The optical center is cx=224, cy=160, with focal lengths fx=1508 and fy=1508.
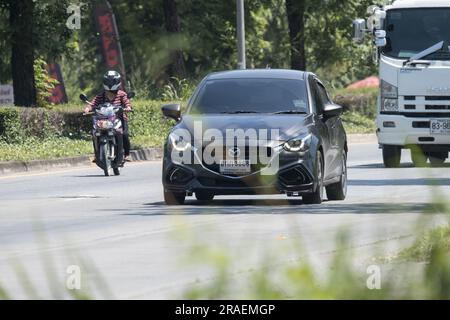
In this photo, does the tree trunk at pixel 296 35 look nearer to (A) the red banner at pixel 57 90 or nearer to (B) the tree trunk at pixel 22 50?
(A) the red banner at pixel 57 90

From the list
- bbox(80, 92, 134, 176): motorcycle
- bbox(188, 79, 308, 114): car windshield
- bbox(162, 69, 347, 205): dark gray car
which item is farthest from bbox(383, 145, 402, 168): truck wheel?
bbox(162, 69, 347, 205): dark gray car

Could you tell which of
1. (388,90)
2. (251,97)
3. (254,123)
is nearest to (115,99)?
(388,90)

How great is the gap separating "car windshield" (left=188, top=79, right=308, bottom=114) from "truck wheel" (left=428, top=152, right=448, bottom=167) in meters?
9.97

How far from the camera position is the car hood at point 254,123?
17141 mm

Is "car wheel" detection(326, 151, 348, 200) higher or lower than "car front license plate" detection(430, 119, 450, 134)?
higher

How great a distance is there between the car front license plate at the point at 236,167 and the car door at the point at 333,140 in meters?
1.55

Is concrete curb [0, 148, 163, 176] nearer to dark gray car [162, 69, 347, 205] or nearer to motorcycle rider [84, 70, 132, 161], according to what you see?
motorcycle rider [84, 70, 132, 161]

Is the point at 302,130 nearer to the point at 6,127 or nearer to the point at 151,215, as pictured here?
the point at 151,215

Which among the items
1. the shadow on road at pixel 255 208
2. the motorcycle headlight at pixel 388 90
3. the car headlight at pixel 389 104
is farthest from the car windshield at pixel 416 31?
the shadow on road at pixel 255 208

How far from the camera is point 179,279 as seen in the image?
10.0 metres

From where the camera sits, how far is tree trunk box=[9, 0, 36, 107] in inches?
1427

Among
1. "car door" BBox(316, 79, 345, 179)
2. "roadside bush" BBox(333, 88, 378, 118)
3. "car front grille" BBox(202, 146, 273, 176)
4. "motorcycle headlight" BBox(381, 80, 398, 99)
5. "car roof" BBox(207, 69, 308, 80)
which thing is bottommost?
"roadside bush" BBox(333, 88, 378, 118)

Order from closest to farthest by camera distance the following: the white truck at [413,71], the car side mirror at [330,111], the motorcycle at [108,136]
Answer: the car side mirror at [330,111], the motorcycle at [108,136], the white truck at [413,71]
